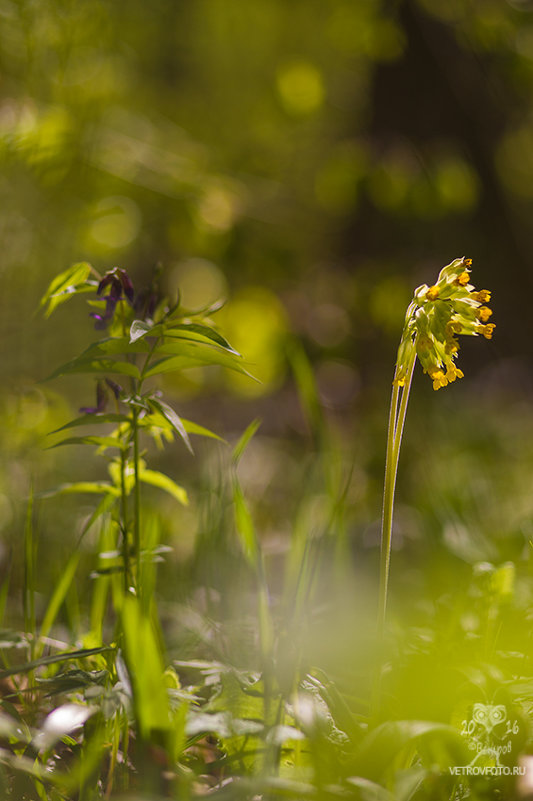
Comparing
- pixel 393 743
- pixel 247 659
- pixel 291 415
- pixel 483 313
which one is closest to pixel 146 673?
pixel 393 743

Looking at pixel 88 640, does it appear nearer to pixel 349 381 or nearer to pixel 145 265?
pixel 349 381

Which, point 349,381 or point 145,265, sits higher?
point 145,265

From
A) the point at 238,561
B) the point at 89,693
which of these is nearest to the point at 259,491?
the point at 238,561

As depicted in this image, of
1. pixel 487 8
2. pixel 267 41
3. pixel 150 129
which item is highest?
pixel 267 41

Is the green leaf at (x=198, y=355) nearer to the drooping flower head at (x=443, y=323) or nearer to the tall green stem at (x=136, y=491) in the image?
the tall green stem at (x=136, y=491)

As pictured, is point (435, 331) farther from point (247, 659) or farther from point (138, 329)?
point (247, 659)

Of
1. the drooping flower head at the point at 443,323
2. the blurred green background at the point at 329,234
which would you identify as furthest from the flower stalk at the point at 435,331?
the blurred green background at the point at 329,234

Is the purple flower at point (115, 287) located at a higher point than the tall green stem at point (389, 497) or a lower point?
higher
